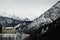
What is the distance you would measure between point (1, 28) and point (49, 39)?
2631 cm

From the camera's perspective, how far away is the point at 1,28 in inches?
1961

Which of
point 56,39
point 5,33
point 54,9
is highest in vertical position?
point 56,39

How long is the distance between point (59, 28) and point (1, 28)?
Answer: 25117 millimetres

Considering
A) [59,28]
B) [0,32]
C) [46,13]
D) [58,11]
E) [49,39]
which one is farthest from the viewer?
[46,13]

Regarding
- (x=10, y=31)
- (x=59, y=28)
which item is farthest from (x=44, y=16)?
(x=59, y=28)

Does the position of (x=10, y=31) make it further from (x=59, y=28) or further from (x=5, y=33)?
(x=59, y=28)

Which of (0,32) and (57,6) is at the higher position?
(57,6)

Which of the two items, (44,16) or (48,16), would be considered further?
(44,16)

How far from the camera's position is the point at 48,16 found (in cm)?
A: 6084

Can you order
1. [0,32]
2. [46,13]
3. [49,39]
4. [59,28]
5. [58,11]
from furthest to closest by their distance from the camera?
[46,13] < [58,11] < [0,32] < [59,28] < [49,39]

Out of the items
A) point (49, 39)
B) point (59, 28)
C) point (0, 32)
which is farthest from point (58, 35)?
point (0, 32)

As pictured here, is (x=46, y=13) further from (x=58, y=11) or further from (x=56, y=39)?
(x=56, y=39)

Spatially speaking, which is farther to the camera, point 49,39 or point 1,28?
point 1,28

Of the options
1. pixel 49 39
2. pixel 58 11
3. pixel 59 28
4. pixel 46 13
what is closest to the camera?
pixel 49 39
